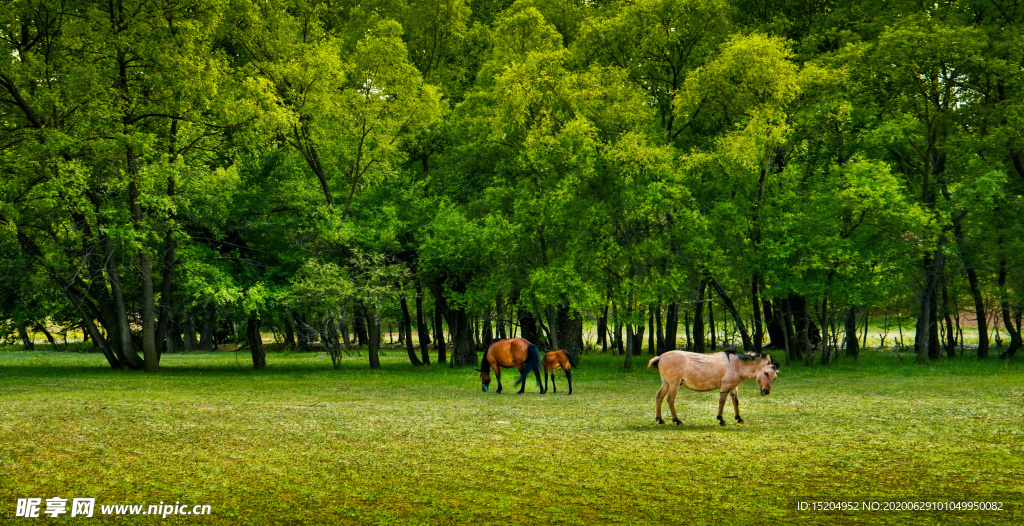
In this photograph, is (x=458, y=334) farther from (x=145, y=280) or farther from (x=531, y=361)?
(x=531, y=361)

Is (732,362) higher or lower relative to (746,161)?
lower

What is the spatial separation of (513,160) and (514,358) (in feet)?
60.6

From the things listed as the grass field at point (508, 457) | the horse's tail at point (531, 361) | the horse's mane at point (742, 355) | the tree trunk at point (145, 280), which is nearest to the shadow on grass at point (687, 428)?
the grass field at point (508, 457)

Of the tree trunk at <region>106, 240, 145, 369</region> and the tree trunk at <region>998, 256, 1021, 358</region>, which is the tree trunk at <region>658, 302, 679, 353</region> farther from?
the tree trunk at <region>106, 240, 145, 369</region>

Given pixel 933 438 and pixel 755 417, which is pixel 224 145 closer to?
pixel 755 417

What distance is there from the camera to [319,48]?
38.9 meters

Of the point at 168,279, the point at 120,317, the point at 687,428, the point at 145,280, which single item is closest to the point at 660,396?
the point at 687,428

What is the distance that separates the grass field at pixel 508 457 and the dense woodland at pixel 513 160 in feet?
48.6

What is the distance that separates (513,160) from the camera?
42938 millimetres

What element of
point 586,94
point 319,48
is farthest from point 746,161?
point 319,48

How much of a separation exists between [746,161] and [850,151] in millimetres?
9777

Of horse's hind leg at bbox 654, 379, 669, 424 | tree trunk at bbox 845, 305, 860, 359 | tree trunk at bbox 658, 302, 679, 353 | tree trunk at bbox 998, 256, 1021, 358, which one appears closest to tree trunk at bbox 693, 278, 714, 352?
tree trunk at bbox 658, 302, 679, 353

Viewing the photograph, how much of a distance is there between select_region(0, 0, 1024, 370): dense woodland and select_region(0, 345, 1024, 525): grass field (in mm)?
14808

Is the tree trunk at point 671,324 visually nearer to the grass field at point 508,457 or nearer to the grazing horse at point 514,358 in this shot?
the grazing horse at point 514,358
